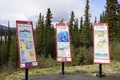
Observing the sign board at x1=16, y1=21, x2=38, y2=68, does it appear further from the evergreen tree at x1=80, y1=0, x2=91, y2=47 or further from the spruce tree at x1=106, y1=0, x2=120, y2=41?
the evergreen tree at x1=80, y1=0, x2=91, y2=47

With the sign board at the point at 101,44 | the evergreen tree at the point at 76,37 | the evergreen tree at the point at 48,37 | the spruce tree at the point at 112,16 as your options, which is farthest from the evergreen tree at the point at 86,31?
the sign board at the point at 101,44

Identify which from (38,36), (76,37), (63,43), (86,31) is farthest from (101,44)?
(76,37)

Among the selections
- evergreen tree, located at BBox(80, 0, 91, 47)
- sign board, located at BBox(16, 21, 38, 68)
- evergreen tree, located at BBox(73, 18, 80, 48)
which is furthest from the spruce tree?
sign board, located at BBox(16, 21, 38, 68)

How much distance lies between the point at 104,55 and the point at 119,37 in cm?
4464

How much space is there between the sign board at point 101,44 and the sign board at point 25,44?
3.19 m

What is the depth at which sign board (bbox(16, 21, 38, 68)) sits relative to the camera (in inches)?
415

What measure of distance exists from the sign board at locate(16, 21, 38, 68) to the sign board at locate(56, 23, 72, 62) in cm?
237

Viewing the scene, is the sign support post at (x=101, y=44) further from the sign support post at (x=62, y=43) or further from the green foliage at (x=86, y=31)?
the green foliage at (x=86, y=31)

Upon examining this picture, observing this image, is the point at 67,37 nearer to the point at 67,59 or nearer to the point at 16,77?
the point at 67,59

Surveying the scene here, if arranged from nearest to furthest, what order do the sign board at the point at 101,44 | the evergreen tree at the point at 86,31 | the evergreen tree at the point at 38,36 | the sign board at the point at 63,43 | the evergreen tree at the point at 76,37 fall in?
the sign board at the point at 101,44 → the sign board at the point at 63,43 → the evergreen tree at the point at 86,31 → the evergreen tree at the point at 38,36 → the evergreen tree at the point at 76,37

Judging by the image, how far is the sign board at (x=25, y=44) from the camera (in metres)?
10.5

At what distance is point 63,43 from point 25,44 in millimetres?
2917

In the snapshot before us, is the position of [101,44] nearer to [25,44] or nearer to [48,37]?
[25,44]

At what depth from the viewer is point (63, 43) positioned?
1327cm
